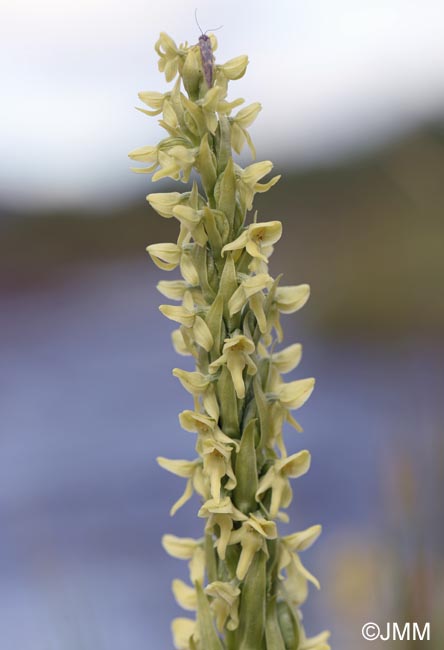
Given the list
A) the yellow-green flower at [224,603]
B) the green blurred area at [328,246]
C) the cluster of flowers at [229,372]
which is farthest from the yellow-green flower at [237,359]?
the green blurred area at [328,246]

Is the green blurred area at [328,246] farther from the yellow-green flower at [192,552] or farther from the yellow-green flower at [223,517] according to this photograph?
the yellow-green flower at [223,517]

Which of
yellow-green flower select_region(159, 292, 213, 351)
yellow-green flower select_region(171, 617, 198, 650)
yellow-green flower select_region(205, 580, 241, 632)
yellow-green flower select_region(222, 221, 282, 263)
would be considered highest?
yellow-green flower select_region(222, 221, 282, 263)

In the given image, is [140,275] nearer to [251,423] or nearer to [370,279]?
[370,279]

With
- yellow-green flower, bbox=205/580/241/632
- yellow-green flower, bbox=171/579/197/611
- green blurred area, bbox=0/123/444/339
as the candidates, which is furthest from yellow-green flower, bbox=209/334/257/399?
green blurred area, bbox=0/123/444/339

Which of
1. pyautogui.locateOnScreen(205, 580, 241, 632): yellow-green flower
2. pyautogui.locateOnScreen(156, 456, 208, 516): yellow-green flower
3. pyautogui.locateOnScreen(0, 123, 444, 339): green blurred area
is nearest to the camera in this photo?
pyautogui.locateOnScreen(205, 580, 241, 632): yellow-green flower

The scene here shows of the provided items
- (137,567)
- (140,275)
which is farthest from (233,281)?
(140,275)

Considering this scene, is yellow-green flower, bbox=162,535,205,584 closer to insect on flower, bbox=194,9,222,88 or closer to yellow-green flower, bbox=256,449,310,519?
yellow-green flower, bbox=256,449,310,519
